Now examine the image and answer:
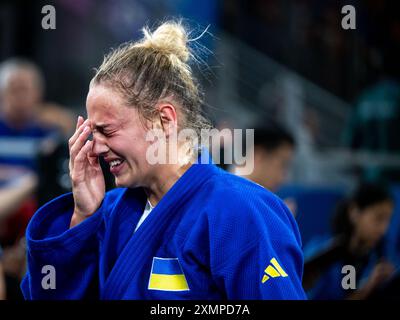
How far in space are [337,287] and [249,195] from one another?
2040mm

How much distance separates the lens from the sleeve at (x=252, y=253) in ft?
5.85

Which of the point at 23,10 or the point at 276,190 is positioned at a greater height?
the point at 23,10

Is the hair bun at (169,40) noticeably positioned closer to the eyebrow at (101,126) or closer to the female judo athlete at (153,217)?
the female judo athlete at (153,217)

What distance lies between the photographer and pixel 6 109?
4879 millimetres

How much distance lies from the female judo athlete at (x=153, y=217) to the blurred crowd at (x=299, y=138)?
83 cm

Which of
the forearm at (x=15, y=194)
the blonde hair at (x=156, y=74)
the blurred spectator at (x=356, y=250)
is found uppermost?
the blonde hair at (x=156, y=74)

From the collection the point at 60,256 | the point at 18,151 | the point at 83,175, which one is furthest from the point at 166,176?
the point at 18,151

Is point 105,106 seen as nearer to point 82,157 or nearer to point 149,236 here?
point 82,157

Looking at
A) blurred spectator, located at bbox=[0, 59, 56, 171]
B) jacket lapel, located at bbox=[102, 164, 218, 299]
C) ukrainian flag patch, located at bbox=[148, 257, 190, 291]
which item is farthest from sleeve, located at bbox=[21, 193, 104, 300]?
blurred spectator, located at bbox=[0, 59, 56, 171]

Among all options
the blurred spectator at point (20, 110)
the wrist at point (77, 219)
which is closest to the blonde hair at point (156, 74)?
the wrist at point (77, 219)

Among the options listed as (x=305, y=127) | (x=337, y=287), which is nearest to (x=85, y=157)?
(x=337, y=287)

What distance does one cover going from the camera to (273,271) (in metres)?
1.78

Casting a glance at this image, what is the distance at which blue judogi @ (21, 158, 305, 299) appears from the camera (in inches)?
71.2
